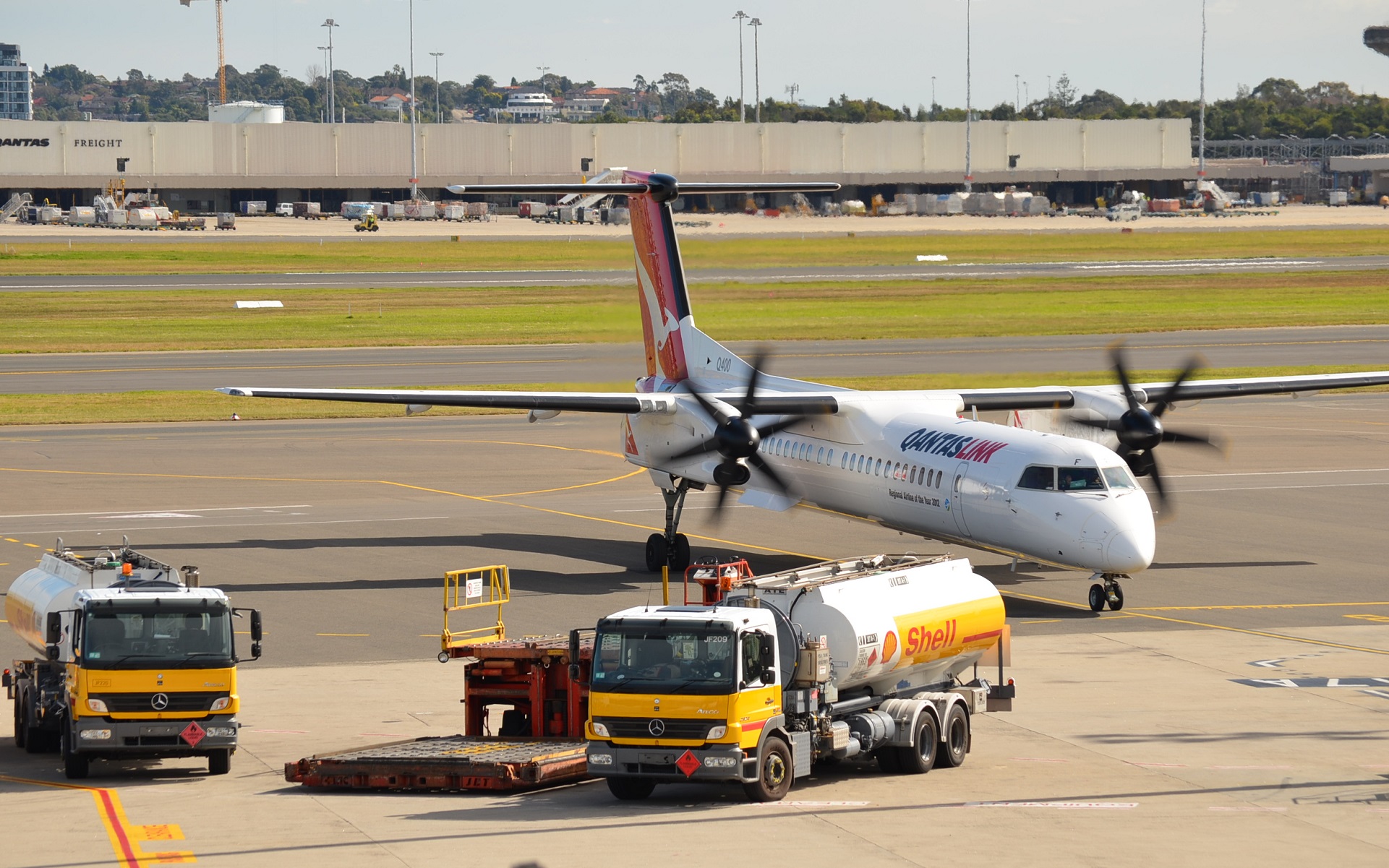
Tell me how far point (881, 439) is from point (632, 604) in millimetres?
6276

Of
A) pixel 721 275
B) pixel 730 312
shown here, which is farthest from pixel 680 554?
pixel 721 275

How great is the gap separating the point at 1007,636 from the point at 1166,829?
5.86m

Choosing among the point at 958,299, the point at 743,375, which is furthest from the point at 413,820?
the point at 958,299

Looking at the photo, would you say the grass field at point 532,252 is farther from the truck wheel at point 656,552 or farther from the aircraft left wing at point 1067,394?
the truck wheel at point 656,552

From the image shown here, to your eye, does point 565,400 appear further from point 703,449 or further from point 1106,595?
point 1106,595

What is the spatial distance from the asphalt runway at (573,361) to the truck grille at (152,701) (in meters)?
40.9

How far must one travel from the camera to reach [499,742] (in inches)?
870

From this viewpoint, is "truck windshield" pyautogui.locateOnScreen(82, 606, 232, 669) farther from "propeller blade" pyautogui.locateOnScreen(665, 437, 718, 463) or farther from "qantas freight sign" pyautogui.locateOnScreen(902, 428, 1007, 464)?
"qantas freight sign" pyautogui.locateOnScreen(902, 428, 1007, 464)

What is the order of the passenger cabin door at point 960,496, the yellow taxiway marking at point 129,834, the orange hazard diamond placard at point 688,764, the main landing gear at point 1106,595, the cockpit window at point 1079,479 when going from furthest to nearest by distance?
the passenger cabin door at point 960,496
the main landing gear at point 1106,595
the cockpit window at point 1079,479
the orange hazard diamond placard at point 688,764
the yellow taxiway marking at point 129,834

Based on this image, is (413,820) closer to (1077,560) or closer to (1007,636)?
(1007,636)

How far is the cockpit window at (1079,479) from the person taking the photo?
100 feet

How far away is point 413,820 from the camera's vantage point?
61.6 ft

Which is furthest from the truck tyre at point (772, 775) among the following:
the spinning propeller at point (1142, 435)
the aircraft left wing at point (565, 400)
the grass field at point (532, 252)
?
the grass field at point (532, 252)

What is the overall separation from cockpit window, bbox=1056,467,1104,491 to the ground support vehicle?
1117 cm
